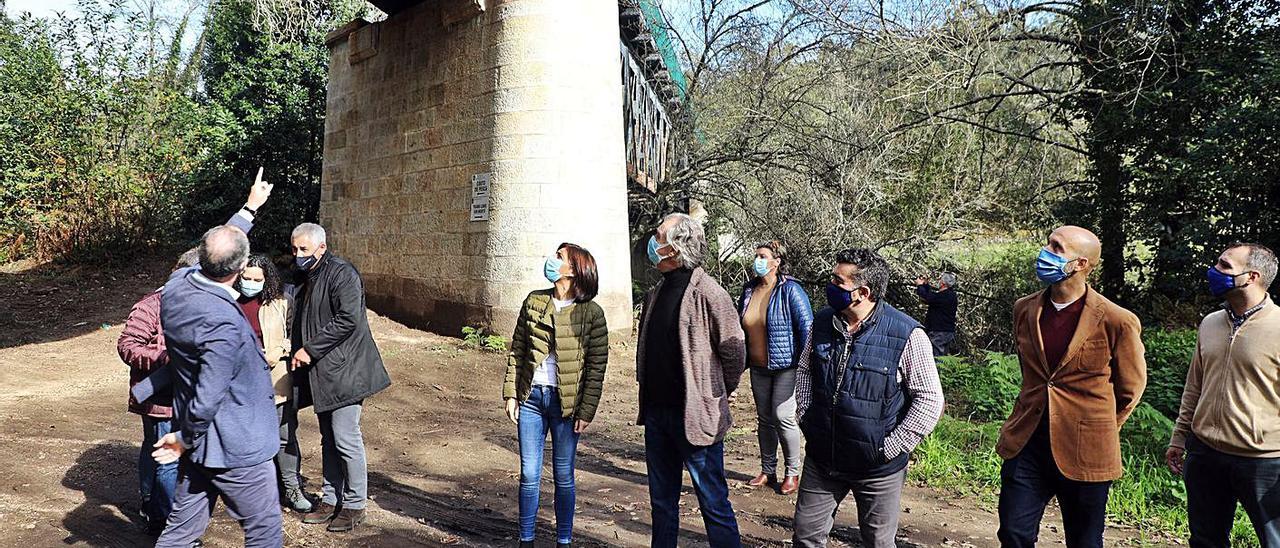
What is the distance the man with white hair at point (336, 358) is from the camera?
453 cm

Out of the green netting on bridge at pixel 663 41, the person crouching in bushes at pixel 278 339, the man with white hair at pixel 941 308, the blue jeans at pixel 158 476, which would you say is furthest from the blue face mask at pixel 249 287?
the green netting on bridge at pixel 663 41

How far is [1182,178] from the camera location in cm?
1178

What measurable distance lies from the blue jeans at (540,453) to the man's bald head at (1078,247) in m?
2.38

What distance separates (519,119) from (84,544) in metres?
6.90

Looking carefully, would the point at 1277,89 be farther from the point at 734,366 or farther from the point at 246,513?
the point at 246,513

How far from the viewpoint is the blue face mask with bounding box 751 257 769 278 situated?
18.1ft

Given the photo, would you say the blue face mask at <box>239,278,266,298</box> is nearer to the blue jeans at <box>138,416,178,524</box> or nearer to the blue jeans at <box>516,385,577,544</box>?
the blue jeans at <box>138,416,178,524</box>

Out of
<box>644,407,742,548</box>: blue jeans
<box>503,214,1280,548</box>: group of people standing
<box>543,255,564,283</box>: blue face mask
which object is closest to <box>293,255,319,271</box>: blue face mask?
<box>503,214,1280,548</box>: group of people standing

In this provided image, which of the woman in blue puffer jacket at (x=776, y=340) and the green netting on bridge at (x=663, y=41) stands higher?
the green netting on bridge at (x=663, y=41)

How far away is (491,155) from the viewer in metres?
10.3

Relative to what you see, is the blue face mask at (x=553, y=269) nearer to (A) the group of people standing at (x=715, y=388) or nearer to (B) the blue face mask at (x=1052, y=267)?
(A) the group of people standing at (x=715, y=388)

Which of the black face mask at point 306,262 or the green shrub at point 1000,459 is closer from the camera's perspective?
the black face mask at point 306,262

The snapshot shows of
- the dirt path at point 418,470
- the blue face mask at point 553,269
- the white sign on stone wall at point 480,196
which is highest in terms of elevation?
the white sign on stone wall at point 480,196

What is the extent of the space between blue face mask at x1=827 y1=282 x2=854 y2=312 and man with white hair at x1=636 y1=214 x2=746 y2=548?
Result: 0.50 m
